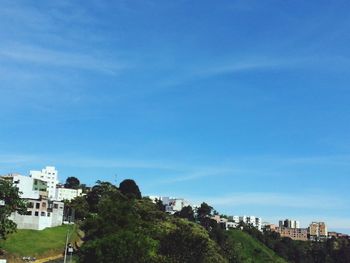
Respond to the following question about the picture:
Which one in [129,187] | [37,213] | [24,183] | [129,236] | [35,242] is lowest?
[35,242]

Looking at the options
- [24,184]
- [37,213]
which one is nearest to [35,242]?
[37,213]

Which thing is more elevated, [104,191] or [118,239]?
[104,191]

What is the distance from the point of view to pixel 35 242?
96875 millimetres

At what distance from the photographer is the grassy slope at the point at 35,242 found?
89375 mm

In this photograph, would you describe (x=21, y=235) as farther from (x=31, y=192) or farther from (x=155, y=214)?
(x=155, y=214)

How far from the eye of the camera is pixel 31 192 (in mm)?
122688

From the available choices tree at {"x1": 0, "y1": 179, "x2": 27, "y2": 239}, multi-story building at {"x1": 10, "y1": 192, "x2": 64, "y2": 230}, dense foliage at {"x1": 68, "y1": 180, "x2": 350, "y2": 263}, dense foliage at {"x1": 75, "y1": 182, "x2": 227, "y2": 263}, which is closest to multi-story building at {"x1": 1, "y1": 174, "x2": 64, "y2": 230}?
multi-story building at {"x1": 10, "y1": 192, "x2": 64, "y2": 230}

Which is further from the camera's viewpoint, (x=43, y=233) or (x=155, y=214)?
(x=155, y=214)

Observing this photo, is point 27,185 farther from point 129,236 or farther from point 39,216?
point 129,236

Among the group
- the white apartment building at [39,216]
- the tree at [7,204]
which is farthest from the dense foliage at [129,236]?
the white apartment building at [39,216]

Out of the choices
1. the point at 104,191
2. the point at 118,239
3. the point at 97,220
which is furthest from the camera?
the point at 104,191

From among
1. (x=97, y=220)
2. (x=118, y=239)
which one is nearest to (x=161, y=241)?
(x=97, y=220)

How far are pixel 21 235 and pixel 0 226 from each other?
27.9 m

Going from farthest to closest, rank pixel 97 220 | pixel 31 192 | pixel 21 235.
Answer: pixel 31 192 < pixel 21 235 < pixel 97 220
